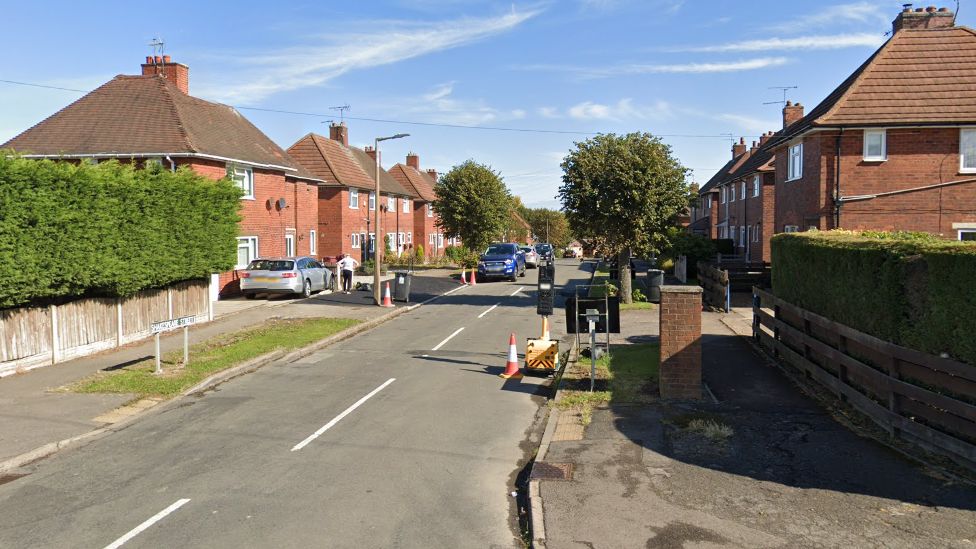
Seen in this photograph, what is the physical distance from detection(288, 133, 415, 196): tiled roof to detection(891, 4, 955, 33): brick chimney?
29.4m

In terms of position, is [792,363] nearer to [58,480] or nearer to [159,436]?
[159,436]

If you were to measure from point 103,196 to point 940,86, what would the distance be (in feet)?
79.1

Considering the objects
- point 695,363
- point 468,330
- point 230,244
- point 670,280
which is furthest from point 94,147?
point 670,280

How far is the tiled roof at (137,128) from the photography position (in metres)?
26.3

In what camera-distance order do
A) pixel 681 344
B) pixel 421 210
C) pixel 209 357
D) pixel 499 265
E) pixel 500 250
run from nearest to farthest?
pixel 681 344
pixel 209 357
pixel 499 265
pixel 500 250
pixel 421 210

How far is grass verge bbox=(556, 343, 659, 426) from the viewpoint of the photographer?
11390mm

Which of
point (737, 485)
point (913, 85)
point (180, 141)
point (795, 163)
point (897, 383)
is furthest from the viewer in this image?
point (795, 163)

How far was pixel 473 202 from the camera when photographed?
4728 cm

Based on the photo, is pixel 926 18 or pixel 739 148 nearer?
pixel 926 18

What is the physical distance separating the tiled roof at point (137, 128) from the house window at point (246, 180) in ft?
1.87

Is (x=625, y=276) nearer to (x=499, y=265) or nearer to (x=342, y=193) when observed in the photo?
(x=499, y=265)

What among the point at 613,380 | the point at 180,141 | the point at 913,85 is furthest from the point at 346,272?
the point at 913,85

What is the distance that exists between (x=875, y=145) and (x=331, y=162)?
3173 cm

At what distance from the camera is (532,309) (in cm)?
2623
